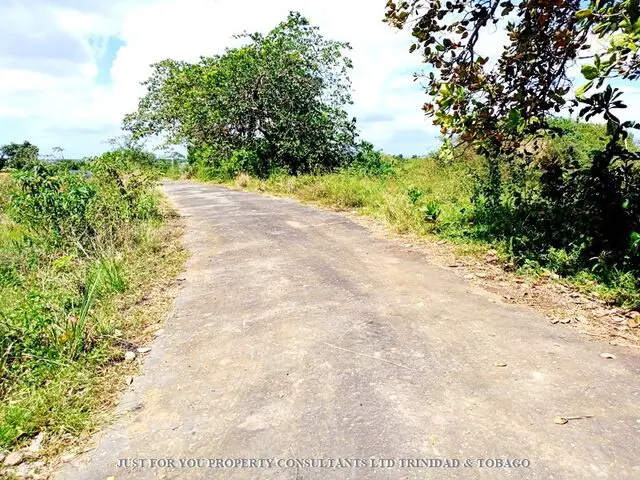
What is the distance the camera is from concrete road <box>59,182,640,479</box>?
2.45 meters

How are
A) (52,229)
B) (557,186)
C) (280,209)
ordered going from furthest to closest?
(280,209), (52,229), (557,186)

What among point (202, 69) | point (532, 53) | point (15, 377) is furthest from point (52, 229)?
point (202, 69)

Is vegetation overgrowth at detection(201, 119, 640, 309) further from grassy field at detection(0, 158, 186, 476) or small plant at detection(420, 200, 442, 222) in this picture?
grassy field at detection(0, 158, 186, 476)

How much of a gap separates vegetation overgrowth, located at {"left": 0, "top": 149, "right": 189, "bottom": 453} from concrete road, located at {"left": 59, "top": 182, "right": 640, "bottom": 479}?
14.7 inches

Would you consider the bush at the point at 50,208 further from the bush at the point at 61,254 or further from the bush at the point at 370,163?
the bush at the point at 370,163

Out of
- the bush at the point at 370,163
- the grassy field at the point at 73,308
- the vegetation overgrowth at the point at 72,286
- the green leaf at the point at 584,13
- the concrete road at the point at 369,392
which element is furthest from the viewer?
the bush at the point at 370,163

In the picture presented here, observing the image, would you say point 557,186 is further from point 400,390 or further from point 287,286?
point 400,390

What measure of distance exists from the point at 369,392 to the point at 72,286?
365 cm

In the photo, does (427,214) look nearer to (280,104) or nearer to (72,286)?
(72,286)

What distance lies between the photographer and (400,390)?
3.05m

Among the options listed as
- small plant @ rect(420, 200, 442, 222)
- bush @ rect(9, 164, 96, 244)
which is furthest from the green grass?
bush @ rect(9, 164, 96, 244)

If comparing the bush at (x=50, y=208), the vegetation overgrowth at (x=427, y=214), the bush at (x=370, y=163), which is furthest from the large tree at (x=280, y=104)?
the bush at (x=50, y=208)

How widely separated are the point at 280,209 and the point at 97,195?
14.0 feet

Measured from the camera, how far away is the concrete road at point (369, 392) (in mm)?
2451
